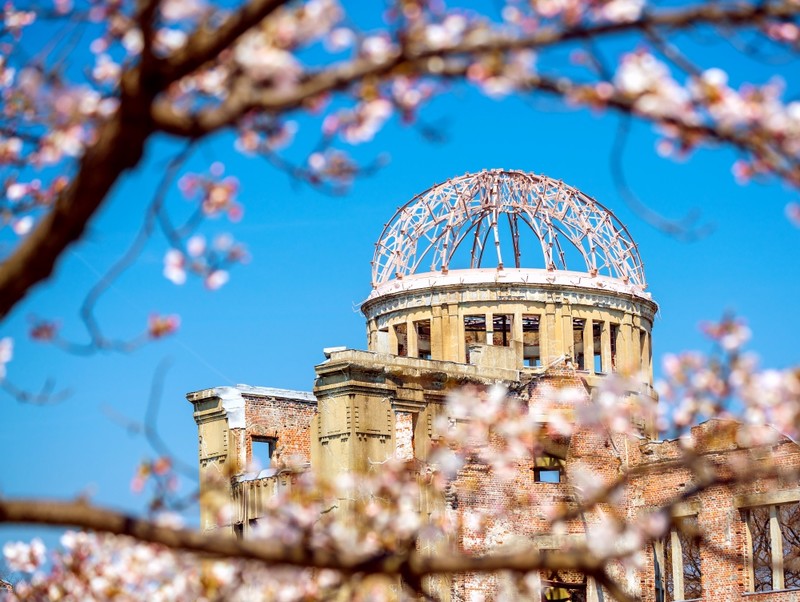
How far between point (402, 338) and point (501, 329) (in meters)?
3.18

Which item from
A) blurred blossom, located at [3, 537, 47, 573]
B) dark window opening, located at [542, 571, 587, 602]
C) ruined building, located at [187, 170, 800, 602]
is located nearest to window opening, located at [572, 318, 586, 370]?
ruined building, located at [187, 170, 800, 602]

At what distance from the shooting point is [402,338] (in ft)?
138

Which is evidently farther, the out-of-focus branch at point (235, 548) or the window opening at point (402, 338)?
the window opening at point (402, 338)

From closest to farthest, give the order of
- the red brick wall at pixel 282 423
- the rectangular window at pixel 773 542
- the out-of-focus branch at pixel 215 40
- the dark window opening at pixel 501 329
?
the out-of-focus branch at pixel 215 40
the rectangular window at pixel 773 542
the red brick wall at pixel 282 423
the dark window opening at pixel 501 329

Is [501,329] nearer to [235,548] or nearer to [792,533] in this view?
[792,533]

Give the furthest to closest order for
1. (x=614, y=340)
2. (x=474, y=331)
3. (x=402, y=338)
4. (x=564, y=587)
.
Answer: (x=474, y=331) → (x=402, y=338) → (x=614, y=340) → (x=564, y=587)

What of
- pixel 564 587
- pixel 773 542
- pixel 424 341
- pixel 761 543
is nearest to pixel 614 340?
pixel 424 341

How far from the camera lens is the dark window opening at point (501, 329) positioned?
136ft

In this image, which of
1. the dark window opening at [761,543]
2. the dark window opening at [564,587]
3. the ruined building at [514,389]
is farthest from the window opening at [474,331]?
the dark window opening at [564,587]

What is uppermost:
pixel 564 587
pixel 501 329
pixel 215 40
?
pixel 501 329

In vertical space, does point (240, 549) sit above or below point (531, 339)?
below

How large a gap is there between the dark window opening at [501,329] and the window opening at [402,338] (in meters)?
2.65

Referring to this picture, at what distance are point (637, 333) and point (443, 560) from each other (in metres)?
36.5

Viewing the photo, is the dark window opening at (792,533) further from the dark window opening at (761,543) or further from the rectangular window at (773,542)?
the dark window opening at (761,543)
